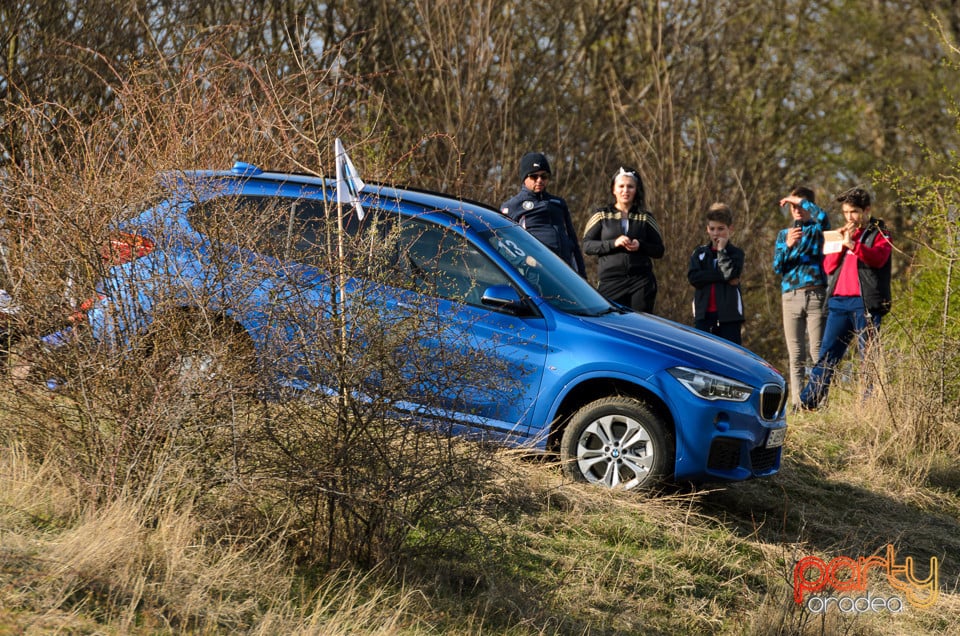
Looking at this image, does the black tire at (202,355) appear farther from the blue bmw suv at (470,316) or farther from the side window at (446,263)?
the side window at (446,263)

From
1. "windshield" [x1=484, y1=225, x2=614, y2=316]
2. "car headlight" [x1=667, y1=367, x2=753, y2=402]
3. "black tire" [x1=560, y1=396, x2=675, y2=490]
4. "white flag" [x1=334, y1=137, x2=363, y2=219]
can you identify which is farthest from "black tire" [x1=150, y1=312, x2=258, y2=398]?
"car headlight" [x1=667, y1=367, x2=753, y2=402]

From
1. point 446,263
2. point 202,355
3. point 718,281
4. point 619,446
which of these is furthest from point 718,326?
point 202,355

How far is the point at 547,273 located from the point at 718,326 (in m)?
2.54

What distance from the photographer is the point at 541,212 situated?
873cm

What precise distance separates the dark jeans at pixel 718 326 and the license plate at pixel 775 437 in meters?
2.19

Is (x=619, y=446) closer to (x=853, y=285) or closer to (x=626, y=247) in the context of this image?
(x=626, y=247)

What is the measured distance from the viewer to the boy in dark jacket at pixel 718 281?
9141 millimetres

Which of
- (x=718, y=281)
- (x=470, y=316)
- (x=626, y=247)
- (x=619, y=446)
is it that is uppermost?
(x=626, y=247)

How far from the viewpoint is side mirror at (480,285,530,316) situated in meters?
6.43

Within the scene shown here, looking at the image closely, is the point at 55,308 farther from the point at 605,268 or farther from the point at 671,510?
the point at 605,268

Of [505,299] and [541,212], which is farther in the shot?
[541,212]

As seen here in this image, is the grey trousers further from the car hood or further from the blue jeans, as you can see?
the car hood

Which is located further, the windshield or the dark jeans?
the dark jeans

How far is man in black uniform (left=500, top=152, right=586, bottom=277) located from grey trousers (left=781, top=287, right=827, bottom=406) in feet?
6.64
